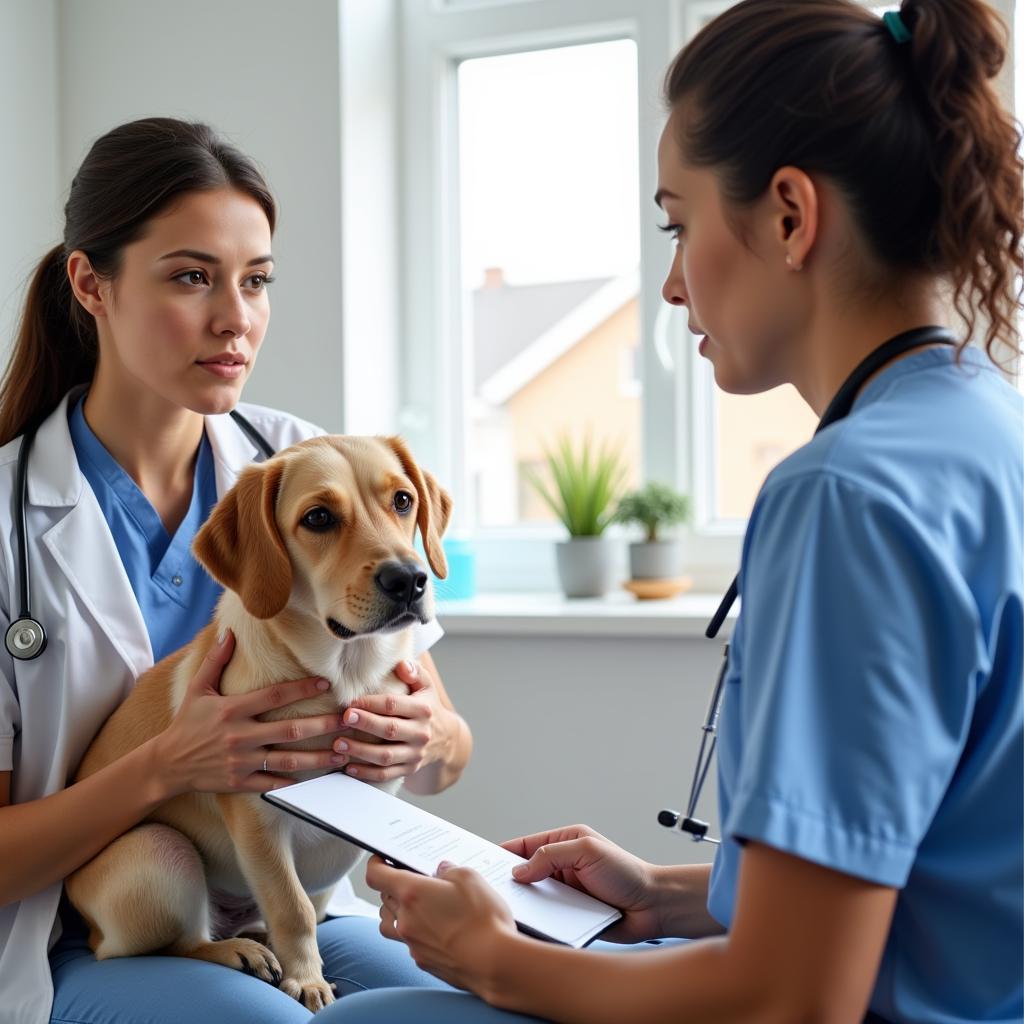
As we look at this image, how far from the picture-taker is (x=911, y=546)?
663mm

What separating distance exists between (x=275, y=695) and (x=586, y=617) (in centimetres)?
95

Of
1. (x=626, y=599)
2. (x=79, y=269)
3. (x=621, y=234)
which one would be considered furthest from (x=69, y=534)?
(x=621, y=234)

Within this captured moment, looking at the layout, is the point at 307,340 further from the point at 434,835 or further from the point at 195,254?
the point at 434,835

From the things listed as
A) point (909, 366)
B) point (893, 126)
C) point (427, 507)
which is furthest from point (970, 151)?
point (427, 507)

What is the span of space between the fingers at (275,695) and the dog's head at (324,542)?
0.24 feet

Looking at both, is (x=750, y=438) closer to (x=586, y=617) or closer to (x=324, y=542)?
(x=586, y=617)

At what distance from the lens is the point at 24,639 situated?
1.35m

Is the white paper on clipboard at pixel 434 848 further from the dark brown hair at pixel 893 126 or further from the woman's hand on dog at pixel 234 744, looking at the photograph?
the dark brown hair at pixel 893 126

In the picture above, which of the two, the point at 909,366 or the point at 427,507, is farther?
the point at 427,507

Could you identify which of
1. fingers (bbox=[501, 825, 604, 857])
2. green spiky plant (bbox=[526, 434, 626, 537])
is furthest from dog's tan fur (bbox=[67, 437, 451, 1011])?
green spiky plant (bbox=[526, 434, 626, 537])

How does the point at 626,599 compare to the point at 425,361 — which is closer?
the point at 626,599

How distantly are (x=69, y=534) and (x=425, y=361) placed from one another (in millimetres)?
1382

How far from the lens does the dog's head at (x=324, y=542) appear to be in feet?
4.22

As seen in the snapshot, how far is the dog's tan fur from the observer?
127cm
